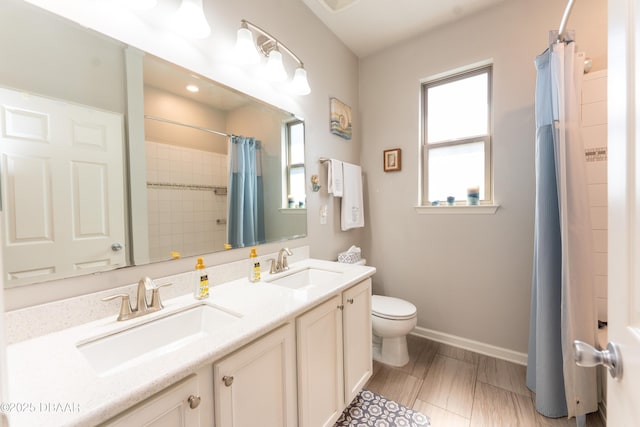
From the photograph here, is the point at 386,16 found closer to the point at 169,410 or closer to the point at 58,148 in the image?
the point at 58,148

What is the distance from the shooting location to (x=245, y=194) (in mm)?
1521

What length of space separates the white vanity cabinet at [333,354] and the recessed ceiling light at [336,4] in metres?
2.00

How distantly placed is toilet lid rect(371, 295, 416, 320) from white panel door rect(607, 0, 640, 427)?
4.13ft

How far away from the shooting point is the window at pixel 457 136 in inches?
81.9

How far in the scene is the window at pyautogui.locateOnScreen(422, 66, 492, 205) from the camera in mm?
2080

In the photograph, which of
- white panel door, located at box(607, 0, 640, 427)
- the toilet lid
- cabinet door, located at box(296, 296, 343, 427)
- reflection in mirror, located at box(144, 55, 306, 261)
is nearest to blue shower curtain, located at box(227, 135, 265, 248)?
reflection in mirror, located at box(144, 55, 306, 261)

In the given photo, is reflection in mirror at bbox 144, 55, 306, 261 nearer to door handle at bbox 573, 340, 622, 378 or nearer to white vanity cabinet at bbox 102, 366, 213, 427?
white vanity cabinet at bbox 102, 366, 213, 427

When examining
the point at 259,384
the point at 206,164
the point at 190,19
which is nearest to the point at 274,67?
the point at 190,19

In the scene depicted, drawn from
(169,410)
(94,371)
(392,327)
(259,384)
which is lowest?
(392,327)

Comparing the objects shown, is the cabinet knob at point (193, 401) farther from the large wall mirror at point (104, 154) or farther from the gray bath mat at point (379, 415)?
the gray bath mat at point (379, 415)

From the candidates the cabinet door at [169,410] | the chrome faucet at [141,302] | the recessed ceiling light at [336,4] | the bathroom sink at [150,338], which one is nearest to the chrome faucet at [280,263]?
the bathroom sink at [150,338]

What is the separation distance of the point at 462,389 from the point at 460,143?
1843mm

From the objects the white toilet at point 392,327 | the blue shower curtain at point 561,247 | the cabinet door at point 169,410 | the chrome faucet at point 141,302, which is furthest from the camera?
the white toilet at point 392,327

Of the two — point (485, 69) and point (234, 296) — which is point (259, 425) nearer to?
point (234, 296)
